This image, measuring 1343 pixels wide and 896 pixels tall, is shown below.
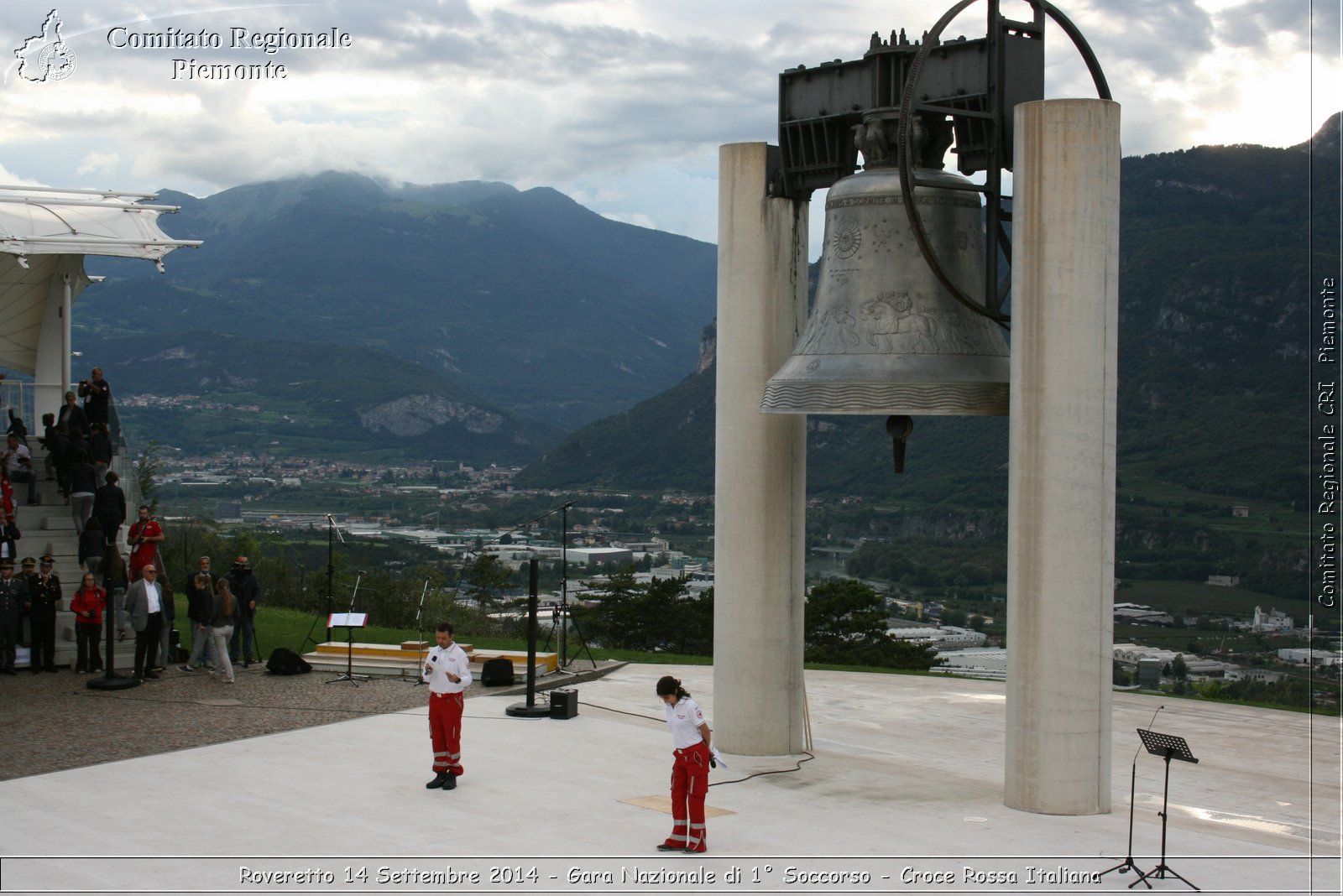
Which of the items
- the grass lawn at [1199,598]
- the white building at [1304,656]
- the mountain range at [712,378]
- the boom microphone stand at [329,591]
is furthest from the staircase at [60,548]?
the grass lawn at [1199,598]

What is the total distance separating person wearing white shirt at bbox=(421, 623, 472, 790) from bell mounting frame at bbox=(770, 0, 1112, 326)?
17.7 feet

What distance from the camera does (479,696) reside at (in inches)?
716

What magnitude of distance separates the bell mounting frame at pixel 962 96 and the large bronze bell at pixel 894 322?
205mm

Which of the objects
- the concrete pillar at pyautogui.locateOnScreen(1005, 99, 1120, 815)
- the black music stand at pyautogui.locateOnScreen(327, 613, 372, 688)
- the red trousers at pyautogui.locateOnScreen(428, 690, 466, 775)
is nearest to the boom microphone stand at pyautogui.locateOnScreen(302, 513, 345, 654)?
the black music stand at pyautogui.locateOnScreen(327, 613, 372, 688)

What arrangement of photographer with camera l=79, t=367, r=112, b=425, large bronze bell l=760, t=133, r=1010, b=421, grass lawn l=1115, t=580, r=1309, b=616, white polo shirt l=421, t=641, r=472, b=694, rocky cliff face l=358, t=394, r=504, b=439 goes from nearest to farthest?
1. large bronze bell l=760, t=133, r=1010, b=421
2. white polo shirt l=421, t=641, r=472, b=694
3. photographer with camera l=79, t=367, r=112, b=425
4. grass lawn l=1115, t=580, r=1309, b=616
5. rocky cliff face l=358, t=394, r=504, b=439

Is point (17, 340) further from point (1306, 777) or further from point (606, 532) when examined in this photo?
point (606, 532)

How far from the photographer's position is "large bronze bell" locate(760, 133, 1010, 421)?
12.1 metres

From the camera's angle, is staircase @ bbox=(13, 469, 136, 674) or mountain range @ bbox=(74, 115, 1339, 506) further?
mountain range @ bbox=(74, 115, 1339, 506)

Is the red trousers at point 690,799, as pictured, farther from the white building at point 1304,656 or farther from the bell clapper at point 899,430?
the white building at point 1304,656

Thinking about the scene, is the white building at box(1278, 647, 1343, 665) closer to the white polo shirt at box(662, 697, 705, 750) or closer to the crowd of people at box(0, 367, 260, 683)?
the crowd of people at box(0, 367, 260, 683)

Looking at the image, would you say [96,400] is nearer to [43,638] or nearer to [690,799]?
[43,638]

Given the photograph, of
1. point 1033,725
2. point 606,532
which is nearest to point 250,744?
point 1033,725

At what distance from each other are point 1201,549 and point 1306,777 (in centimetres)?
3082

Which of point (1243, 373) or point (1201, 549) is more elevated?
point (1243, 373)
